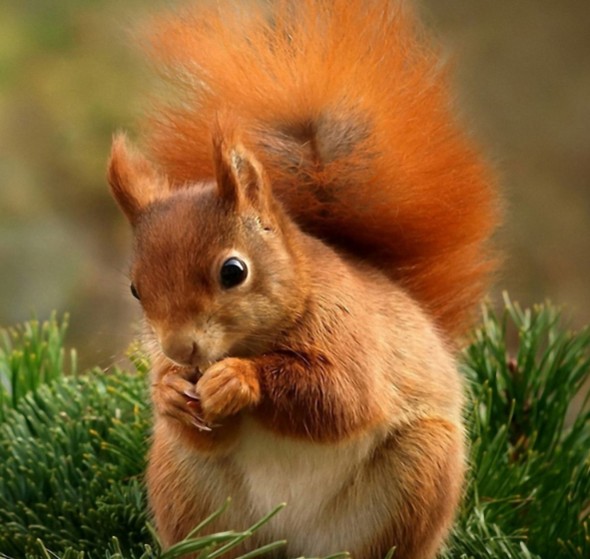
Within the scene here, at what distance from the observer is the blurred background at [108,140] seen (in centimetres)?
293

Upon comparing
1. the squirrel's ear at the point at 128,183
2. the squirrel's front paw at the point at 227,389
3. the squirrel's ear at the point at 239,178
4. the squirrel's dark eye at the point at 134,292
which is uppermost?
the squirrel's ear at the point at 128,183

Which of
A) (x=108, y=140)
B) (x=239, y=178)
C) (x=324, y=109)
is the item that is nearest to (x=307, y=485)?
(x=239, y=178)

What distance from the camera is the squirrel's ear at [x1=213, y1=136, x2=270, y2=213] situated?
3.28ft

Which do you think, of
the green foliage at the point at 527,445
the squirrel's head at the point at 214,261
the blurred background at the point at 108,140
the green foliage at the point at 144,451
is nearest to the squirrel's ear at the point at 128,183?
the squirrel's head at the point at 214,261

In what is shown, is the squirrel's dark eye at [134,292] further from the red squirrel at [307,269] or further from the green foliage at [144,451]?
the green foliage at [144,451]

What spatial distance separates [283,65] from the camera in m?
1.22

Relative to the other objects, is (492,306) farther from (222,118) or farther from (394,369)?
(222,118)

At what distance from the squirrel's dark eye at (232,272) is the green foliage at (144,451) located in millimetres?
270

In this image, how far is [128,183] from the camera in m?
1.09

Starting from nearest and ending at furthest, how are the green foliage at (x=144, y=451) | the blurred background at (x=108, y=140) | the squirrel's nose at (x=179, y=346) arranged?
the squirrel's nose at (x=179, y=346)
the green foliage at (x=144, y=451)
the blurred background at (x=108, y=140)

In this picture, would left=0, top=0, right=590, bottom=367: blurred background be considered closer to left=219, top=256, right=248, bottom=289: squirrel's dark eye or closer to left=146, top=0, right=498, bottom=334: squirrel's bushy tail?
left=146, top=0, right=498, bottom=334: squirrel's bushy tail

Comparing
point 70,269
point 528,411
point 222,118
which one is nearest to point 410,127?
point 222,118

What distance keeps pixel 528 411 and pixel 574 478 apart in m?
0.16

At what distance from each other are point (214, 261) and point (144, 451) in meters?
0.42
